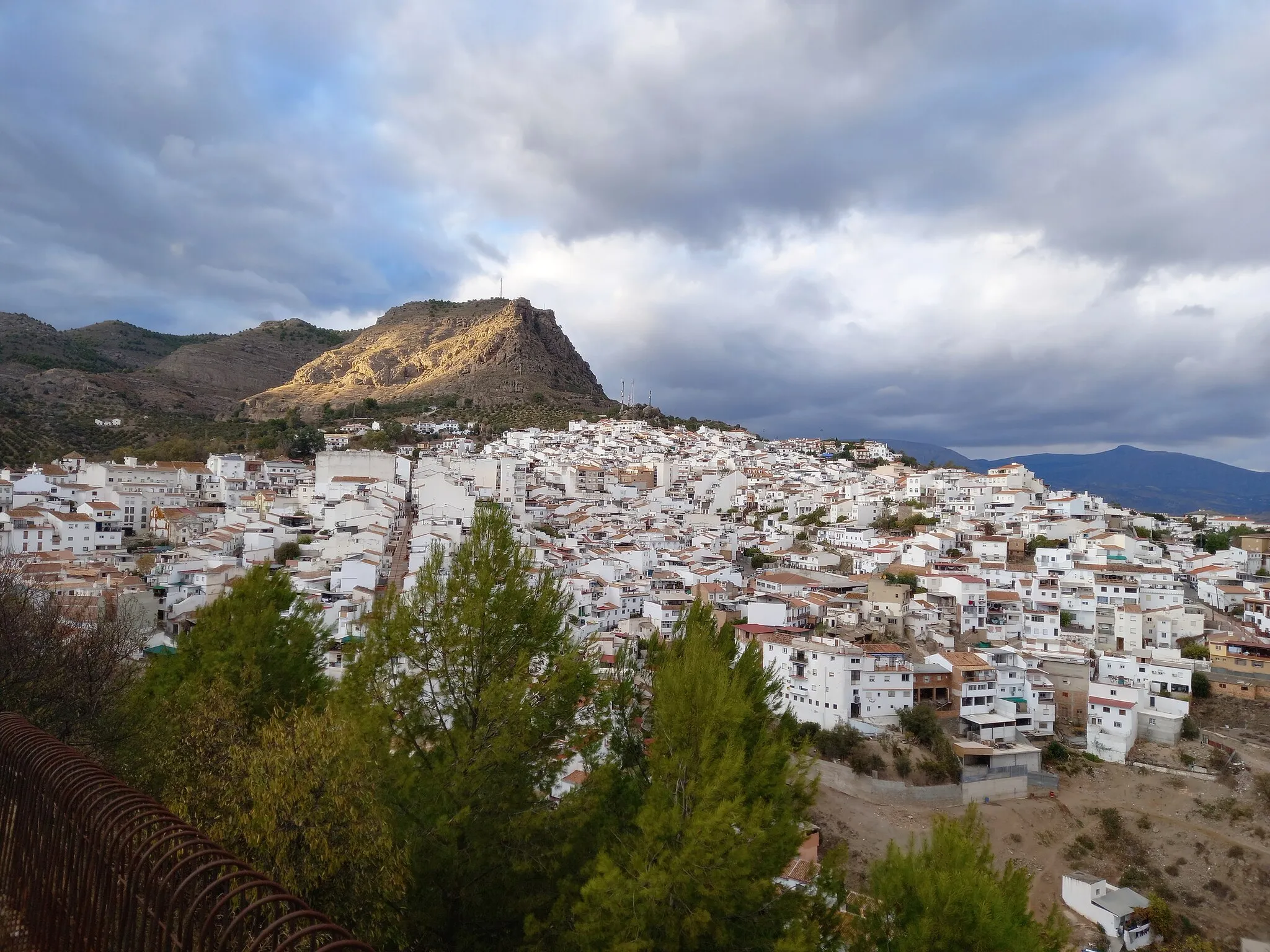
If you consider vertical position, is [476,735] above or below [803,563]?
above

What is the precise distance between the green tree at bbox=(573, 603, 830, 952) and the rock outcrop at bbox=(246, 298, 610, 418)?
254 ft

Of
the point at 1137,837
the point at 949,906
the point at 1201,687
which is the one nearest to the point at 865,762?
the point at 1137,837

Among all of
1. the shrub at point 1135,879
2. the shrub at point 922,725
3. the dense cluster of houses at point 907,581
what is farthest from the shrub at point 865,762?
the shrub at point 1135,879

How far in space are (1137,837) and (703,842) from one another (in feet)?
67.3

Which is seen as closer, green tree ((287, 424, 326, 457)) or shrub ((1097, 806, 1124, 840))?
shrub ((1097, 806, 1124, 840))

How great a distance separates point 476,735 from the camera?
6402 mm

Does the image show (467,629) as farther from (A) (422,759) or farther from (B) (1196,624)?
(B) (1196,624)

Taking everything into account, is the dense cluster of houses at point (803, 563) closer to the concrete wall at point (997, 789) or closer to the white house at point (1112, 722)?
the white house at point (1112, 722)

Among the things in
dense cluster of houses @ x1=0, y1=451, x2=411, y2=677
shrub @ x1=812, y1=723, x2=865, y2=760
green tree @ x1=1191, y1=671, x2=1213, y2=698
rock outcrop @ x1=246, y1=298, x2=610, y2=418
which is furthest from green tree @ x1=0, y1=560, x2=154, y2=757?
rock outcrop @ x1=246, y1=298, x2=610, y2=418

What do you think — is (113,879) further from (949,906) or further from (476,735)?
(949,906)

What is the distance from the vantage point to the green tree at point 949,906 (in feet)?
22.5

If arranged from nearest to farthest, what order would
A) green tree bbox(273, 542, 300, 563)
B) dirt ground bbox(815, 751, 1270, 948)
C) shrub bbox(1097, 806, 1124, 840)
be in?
dirt ground bbox(815, 751, 1270, 948) → shrub bbox(1097, 806, 1124, 840) → green tree bbox(273, 542, 300, 563)

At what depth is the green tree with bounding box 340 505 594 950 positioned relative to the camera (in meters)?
6.10

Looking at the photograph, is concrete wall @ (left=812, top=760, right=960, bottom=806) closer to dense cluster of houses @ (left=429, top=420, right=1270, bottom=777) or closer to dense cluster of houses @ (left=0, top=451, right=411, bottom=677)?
dense cluster of houses @ (left=429, top=420, right=1270, bottom=777)
